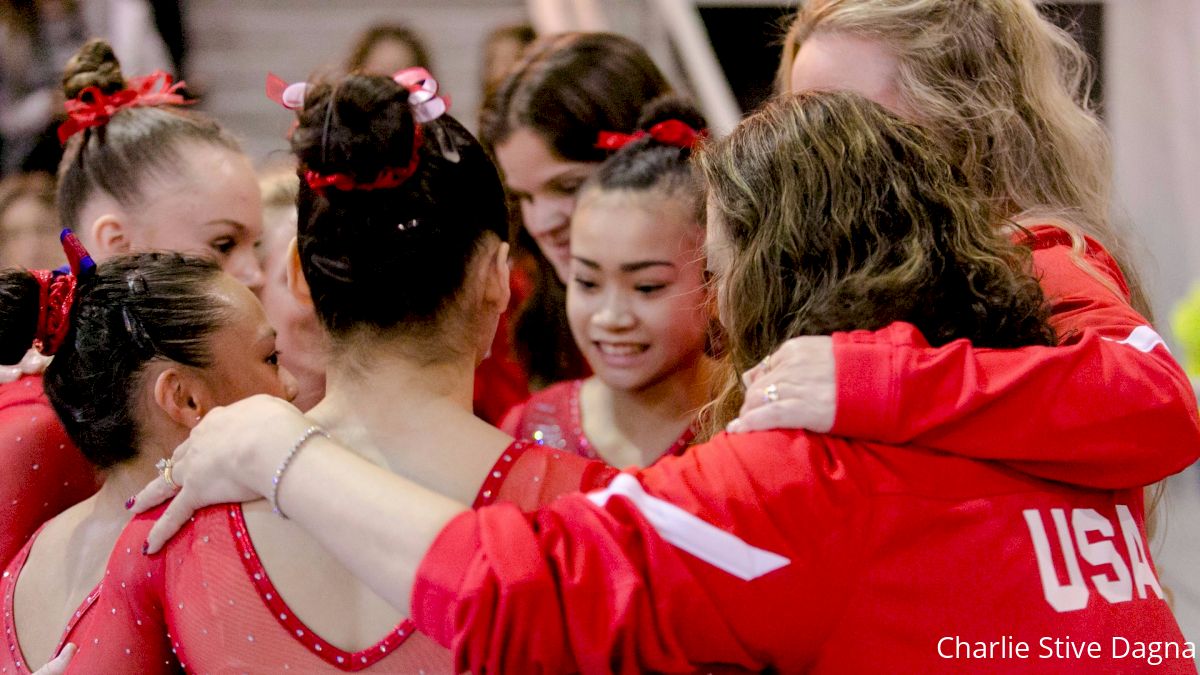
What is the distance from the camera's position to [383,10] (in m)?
6.11

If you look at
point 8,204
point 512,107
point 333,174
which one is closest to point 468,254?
point 333,174

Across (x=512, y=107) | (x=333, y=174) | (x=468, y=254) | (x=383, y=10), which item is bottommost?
(x=383, y=10)

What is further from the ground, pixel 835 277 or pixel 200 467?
pixel 835 277

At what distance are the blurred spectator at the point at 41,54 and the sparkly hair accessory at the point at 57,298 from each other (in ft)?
11.9

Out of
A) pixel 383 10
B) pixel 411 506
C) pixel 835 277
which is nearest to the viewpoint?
pixel 411 506

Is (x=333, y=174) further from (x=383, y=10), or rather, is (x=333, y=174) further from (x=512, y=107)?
(x=383, y=10)

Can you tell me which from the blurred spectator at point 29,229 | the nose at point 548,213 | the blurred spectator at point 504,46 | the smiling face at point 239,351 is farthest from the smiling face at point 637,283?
the blurred spectator at point 504,46

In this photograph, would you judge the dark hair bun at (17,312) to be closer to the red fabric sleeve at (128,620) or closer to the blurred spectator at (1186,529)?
the red fabric sleeve at (128,620)

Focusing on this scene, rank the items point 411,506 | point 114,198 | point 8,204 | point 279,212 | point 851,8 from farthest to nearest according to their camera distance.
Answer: point 8,204
point 279,212
point 114,198
point 851,8
point 411,506

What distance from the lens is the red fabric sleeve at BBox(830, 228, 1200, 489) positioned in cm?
126

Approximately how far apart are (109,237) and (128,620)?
0.90 meters

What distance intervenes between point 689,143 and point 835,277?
3.36 ft

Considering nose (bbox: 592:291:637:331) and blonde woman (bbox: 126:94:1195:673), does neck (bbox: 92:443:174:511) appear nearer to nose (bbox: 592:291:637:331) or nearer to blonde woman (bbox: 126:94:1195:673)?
blonde woman (bbox: 126:94:1195:673)

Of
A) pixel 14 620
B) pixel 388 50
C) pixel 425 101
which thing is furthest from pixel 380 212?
pixel 388 50
